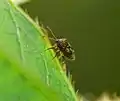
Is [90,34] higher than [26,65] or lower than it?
higher

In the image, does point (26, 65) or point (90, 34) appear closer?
point (26, 65)

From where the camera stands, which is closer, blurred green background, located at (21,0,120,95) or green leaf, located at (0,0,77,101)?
green leaf, located at (0,0,77,101)

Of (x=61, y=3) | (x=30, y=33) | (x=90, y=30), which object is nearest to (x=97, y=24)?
(x=90, y=30)

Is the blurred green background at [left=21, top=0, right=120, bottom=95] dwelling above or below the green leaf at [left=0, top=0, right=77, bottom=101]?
above

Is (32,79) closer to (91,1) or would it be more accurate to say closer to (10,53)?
(10,53)
